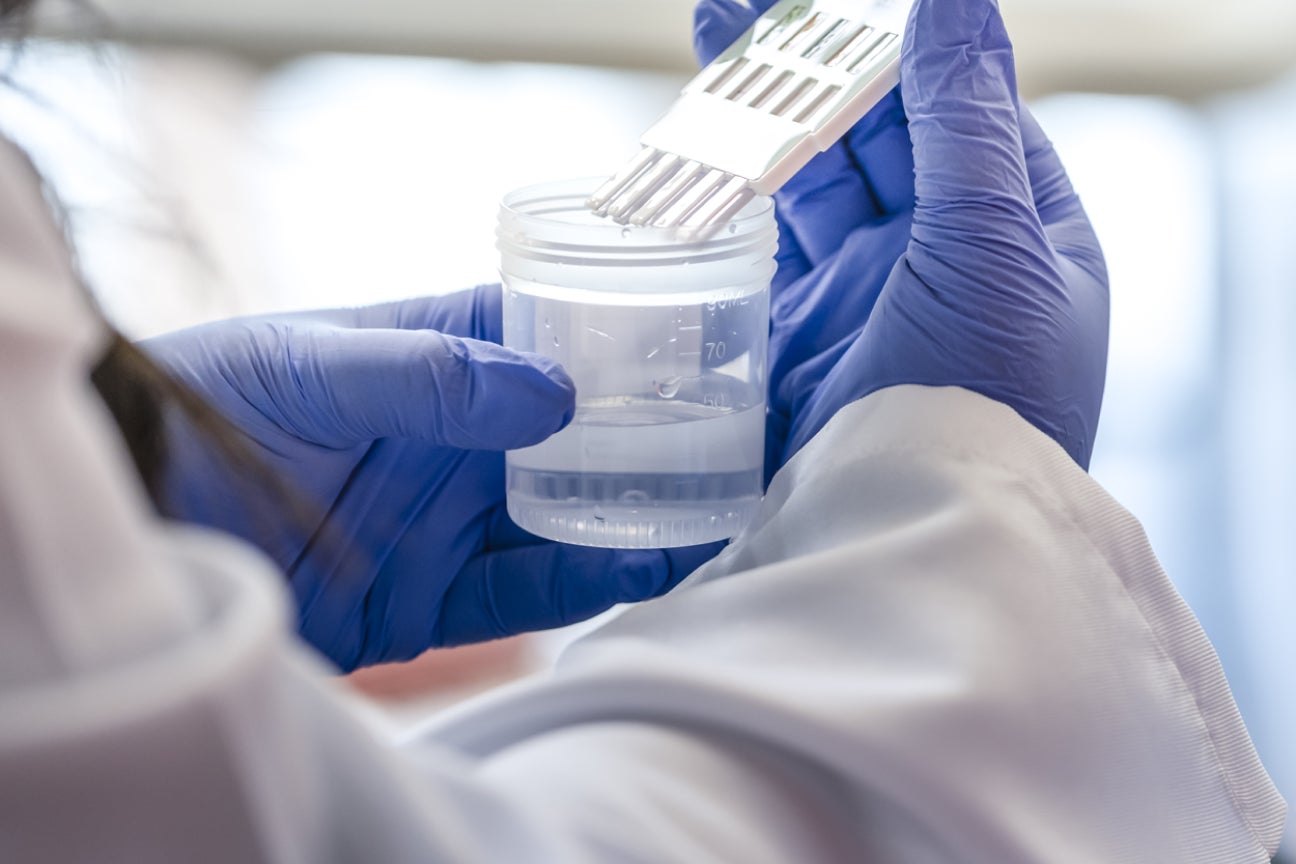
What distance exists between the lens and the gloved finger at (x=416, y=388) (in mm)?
656

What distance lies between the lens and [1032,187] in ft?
2.62

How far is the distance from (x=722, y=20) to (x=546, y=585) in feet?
1.44

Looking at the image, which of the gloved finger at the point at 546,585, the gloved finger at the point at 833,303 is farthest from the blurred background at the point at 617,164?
the gloved finger at the point at 833,303

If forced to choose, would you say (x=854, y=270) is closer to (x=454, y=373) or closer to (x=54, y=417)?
(x=454, y=373)

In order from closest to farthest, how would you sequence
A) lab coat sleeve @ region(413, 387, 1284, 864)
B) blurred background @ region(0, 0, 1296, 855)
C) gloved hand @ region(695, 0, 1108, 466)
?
1. lab coat sleeve @ region(413, 387, 1284, 864)
2. gloved hand @ region(695, 0, 1108, 466)
3. blurred background @ region(0, 0, 1296, 855)

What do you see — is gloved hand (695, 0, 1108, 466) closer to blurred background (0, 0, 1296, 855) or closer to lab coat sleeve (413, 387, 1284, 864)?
lab coat sleeve (413, 387, 1284, 864)

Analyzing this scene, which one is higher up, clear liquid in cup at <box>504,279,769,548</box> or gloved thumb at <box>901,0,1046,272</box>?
gloved thumb at <box>901,0,1046,272</box>

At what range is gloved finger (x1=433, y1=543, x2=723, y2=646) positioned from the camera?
2.66ft

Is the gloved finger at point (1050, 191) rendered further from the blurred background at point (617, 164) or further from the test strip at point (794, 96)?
the blurred background at point (617, 164)

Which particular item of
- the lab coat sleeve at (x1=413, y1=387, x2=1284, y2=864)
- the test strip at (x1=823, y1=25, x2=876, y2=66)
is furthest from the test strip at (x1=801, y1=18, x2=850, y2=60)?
the lab coat sleeve at (x1=413, y1=387, x2=1284, y2=864)

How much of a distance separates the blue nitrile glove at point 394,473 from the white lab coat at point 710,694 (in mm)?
178

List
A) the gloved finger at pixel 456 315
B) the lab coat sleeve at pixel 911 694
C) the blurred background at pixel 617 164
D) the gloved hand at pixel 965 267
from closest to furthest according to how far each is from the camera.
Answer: the lab coat sleeve at pixel 911 694, the gloved hand at pixel 965 267, the gloved finger at pixel 456 315, the blurred background at pixel 617 164

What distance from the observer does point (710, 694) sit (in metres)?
0.40

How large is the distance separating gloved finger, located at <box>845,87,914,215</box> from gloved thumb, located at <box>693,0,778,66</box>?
117 mm
